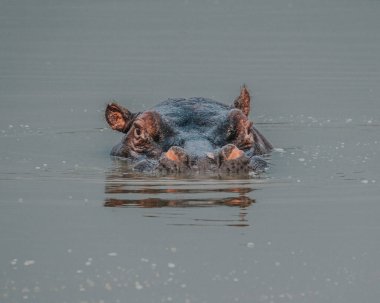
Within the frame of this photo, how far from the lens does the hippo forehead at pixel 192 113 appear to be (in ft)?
53.5

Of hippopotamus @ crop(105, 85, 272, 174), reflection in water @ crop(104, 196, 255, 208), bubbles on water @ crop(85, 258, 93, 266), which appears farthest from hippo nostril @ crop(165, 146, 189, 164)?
bubbles on water @ crop(85, 258, 93, 266)

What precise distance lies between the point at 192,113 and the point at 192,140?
1061 mm

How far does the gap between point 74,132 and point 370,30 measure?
16107 mm

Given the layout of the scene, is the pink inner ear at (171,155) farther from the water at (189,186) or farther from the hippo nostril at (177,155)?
the water at (189,186)

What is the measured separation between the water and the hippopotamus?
0.73 ft

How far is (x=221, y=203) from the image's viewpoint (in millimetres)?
13836

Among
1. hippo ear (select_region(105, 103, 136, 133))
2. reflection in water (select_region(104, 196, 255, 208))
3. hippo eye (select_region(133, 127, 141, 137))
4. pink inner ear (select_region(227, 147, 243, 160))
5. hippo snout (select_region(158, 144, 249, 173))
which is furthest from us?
hippo ear (select_region(105, 103, 136, 133))

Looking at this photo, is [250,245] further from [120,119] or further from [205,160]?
[120,119]

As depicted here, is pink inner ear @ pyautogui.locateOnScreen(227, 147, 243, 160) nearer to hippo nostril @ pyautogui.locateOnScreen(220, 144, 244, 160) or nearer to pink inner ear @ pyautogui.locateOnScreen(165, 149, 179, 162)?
hippo nostril @ pyautogui.locateOnScreen(220, 144, 244, 160)

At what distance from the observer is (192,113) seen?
16625 mm

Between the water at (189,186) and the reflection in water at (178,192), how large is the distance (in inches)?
0.9

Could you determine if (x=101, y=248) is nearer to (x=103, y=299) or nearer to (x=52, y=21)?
(x=103, y=299)

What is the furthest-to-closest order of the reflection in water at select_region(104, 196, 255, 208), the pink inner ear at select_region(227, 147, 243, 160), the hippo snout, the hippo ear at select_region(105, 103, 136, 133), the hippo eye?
the hippo ear at select_region(105, 103, 136, 133) < the hippo eye < the pink inner ear at select_region(227, 147, 243, 160) < the hippo snout < the reflection in water at select_region(104, 196, 255, 208)

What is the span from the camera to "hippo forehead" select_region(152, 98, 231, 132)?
16297 mm
